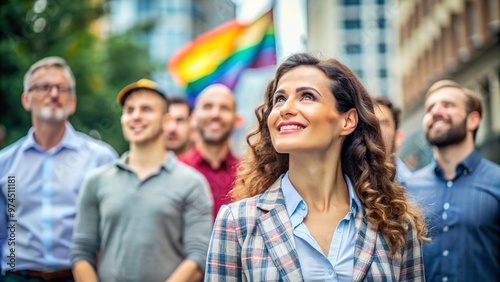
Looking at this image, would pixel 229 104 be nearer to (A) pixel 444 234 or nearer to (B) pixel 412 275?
(A) pixel 444 234

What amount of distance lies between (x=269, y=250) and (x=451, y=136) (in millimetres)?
3236

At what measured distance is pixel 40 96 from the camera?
263 inches

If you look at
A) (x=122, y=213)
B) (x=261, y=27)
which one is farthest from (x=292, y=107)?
(x=261, y=27)

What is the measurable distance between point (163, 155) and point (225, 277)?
2.77 meters

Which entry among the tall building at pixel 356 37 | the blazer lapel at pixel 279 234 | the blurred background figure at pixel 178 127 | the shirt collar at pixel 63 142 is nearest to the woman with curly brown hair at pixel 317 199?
the blazer lapel at pixel 279 234

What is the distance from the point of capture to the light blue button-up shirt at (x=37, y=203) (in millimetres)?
6301

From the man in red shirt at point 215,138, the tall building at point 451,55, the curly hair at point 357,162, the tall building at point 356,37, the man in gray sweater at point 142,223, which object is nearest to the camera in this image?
the curly hair at point 357,162

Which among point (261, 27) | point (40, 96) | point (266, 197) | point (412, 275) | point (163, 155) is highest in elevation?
point (261, 27)

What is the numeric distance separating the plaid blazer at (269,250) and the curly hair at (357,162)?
9 cm

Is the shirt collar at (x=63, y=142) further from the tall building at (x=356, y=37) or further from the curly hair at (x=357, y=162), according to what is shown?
the tall building at (x=356, y=37)

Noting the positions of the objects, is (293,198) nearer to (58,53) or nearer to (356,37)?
(58,53)

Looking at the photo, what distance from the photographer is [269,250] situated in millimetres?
3645

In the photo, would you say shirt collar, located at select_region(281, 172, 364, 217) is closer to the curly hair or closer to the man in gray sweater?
the curly hair

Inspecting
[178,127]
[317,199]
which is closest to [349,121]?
[317,199]
